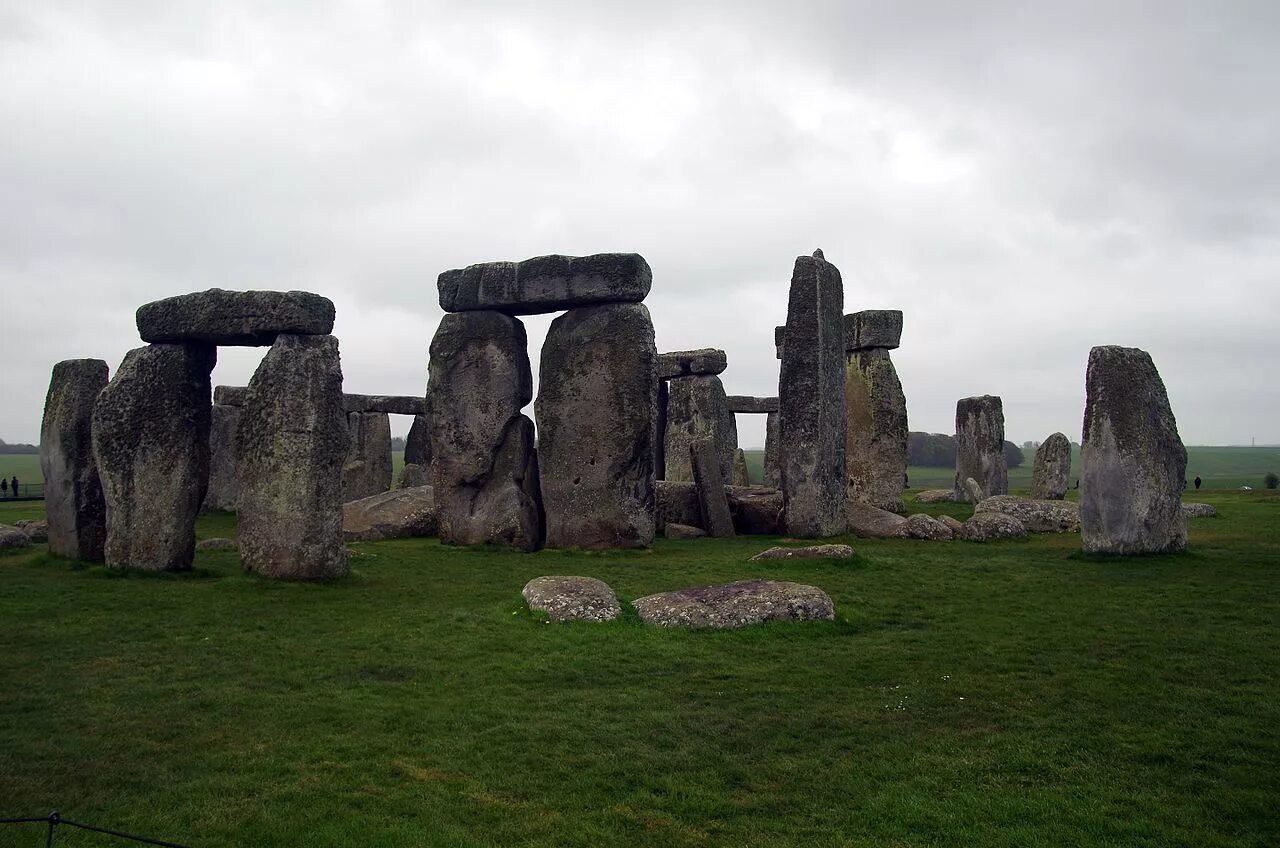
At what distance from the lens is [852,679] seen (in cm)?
711

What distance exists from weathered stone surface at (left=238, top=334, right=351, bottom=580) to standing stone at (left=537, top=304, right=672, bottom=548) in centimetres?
493

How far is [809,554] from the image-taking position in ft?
42.2

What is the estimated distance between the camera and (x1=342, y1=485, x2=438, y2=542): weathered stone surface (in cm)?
1723

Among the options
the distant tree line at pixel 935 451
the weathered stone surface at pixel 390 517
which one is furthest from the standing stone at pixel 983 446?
the distant tree line at pixel 935 451

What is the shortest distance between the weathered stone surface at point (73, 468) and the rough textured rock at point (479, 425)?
5213mm

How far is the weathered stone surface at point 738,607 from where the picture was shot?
866 centimetres

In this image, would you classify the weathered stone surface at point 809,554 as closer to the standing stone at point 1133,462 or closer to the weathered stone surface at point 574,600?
the standing stone at point 1133,462

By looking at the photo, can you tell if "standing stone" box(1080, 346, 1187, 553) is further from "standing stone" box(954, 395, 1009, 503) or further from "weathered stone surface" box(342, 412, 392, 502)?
"weathered stone surface" box(342, 412, 392, 502)

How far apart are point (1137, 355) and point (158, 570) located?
12.5 m

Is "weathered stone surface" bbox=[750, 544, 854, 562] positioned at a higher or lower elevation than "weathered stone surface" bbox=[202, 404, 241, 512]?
lower

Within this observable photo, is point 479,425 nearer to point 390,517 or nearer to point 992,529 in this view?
point 390,517

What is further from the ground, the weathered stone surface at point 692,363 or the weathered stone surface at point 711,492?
the weathered stone surface at point 692,363

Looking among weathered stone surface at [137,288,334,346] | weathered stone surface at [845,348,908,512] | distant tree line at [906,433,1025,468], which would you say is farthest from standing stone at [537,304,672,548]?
distant tree line at [906,433,1025,468]

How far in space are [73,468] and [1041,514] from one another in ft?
49.7
